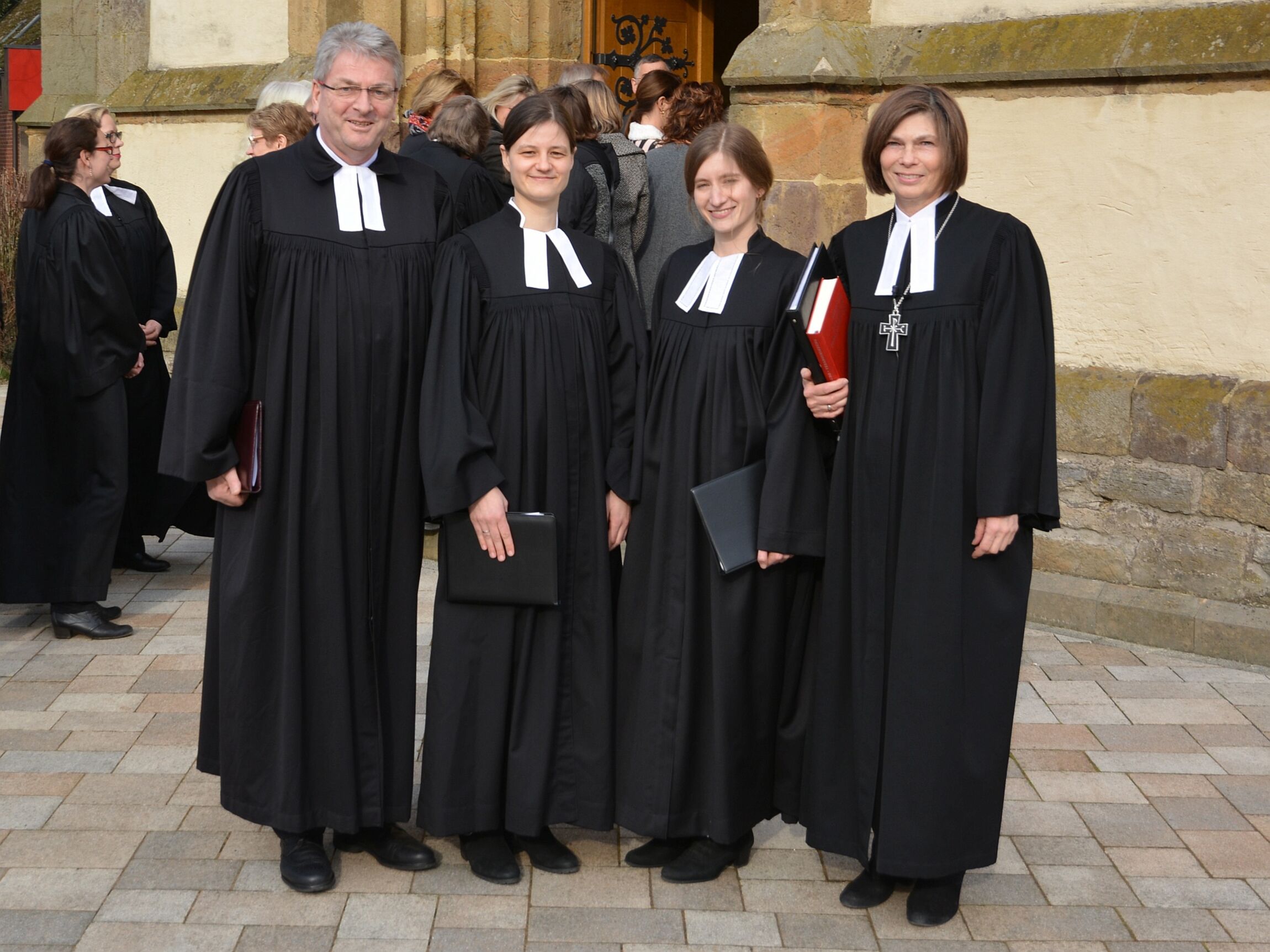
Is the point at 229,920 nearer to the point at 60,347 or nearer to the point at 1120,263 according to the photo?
the point at 60,347

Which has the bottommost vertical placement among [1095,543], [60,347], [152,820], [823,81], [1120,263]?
[152,820]

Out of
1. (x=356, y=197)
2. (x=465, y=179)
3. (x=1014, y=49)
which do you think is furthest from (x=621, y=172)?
(x=356, y=197)

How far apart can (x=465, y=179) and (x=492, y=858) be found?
258cm

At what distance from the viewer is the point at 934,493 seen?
3576 mm

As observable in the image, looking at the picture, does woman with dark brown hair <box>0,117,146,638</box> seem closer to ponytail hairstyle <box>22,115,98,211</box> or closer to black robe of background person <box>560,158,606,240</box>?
ponytail hairstyle <box>22,115,98,211</box>

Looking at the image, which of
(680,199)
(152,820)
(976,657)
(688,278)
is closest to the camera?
(976,657)

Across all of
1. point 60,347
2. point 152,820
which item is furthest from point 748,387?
point 60,347

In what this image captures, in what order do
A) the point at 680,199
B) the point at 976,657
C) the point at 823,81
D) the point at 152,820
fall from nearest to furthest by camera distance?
1. the point at 976,657
2. the point at 152,820
3. the point at 680,199
4. the point at 823,81

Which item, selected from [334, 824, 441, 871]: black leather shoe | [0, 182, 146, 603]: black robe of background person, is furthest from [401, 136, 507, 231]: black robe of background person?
[334, 824, 441, 871]: black leather shoe

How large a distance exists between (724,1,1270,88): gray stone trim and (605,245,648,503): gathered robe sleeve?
2.85m

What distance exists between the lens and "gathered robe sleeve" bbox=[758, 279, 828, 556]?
12.3 ft

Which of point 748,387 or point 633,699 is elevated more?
point 748,387

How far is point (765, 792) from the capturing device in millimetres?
3959

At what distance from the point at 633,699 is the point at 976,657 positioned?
2.89ft
